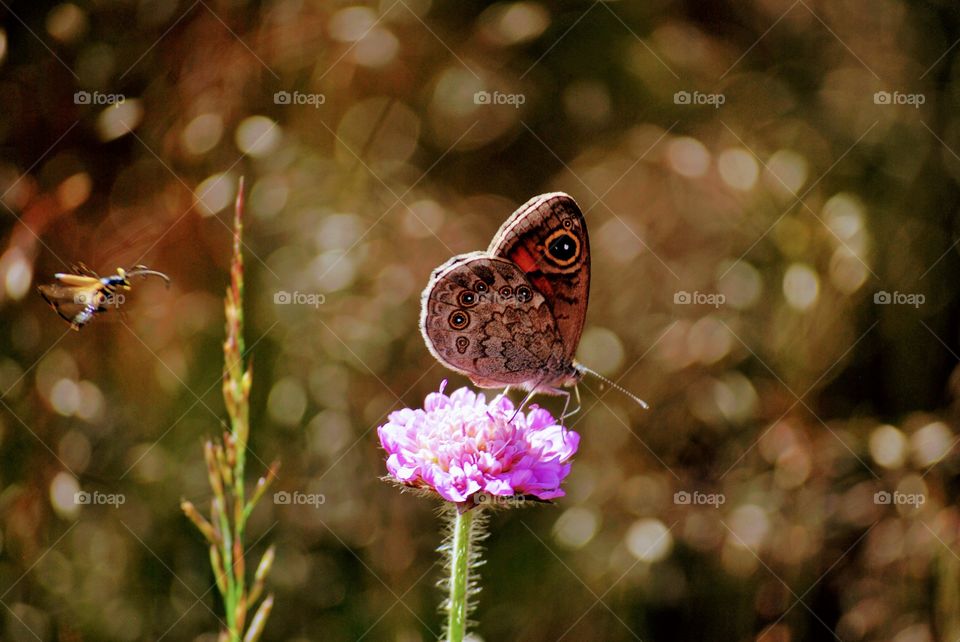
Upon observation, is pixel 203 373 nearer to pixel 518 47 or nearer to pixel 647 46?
pixel 518 47

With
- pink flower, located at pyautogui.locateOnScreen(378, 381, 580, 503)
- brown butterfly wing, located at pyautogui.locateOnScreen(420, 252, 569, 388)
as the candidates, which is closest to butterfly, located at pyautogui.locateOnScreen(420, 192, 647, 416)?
brown butterfly wing, located at pyautogui.locateOnScreen(420, 252, 569, 388)

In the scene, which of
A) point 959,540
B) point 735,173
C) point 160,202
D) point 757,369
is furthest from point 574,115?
point 959,540

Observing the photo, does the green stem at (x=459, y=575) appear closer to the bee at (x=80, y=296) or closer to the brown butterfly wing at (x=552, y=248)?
the brown butterfly wing at (x=552, y=248)

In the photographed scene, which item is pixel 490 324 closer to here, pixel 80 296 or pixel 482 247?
pixel 482 247

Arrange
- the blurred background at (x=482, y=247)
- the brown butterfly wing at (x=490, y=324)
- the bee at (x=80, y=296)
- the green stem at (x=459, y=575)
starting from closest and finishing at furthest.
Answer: the green stem at (x=459, y=575)
the brown butterfly wing at (x=490, y=324)
the bee at (x=80, y=296)
the blurred background at (x=482, y=247)

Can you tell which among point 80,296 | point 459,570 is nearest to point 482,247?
point 80,296

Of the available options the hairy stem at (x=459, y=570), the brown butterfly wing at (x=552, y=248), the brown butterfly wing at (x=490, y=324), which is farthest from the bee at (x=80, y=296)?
the hairy stem at (x=459, y=570)

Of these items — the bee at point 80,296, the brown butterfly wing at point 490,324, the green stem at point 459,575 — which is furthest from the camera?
the bee at point 80,296
